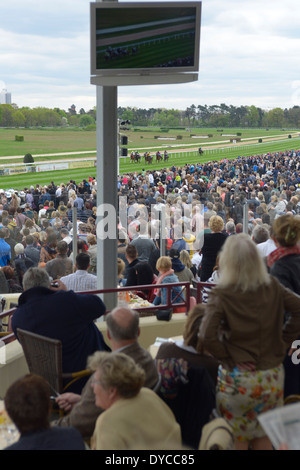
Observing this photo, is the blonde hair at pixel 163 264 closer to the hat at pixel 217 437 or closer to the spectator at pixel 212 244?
the spectator at pixel 212 244

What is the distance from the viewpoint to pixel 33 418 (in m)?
2.56

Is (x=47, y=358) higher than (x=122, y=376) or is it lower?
lower

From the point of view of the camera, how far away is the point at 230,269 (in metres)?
3.24

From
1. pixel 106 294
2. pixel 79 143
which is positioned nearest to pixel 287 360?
pixel 106 294

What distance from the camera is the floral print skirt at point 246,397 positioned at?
3230mm

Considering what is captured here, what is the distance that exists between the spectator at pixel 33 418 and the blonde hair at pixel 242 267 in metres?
1.12

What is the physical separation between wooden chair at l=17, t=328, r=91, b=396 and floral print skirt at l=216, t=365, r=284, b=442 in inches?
39.8

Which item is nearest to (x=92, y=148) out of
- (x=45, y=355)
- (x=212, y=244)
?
(x=212, y=244)

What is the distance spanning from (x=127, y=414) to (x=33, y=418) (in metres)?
0.42

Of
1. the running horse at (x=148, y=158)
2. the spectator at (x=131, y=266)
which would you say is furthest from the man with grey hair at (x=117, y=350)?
the running horse at (x=148, y=158)

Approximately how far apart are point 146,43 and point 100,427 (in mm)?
3923

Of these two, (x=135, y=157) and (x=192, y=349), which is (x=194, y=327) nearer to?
(x=192, y=349)
